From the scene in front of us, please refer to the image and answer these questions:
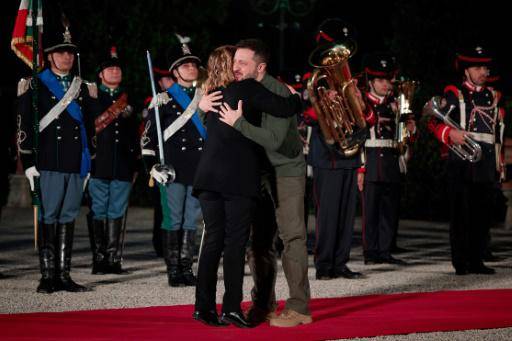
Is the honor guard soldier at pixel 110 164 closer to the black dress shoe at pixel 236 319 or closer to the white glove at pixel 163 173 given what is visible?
the white glove at pixel 163 173

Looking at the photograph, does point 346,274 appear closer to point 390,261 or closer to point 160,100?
point 390,261

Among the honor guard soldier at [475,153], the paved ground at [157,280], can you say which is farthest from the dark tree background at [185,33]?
the honor guard soldier at [475,153]

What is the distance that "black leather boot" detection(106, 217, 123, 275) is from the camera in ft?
40.7

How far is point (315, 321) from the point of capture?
8.88 m

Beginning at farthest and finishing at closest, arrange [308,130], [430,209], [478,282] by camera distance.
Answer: [430,209] → [308,130] → [478,282]

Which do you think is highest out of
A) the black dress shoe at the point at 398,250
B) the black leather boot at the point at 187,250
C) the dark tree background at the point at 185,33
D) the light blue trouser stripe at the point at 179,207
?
the dark tree background at the point at 185,33

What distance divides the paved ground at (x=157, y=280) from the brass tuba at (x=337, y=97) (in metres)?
1.36

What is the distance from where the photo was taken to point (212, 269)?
28.4 feet

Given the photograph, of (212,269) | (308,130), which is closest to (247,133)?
(212,269)

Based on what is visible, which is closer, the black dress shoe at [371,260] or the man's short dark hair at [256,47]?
the man's short dark hair at [256,47]

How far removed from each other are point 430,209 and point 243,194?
12.8 metres

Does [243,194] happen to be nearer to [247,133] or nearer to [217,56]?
[247,133]

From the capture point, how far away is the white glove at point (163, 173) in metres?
11.2

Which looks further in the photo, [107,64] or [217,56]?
[107,64]
